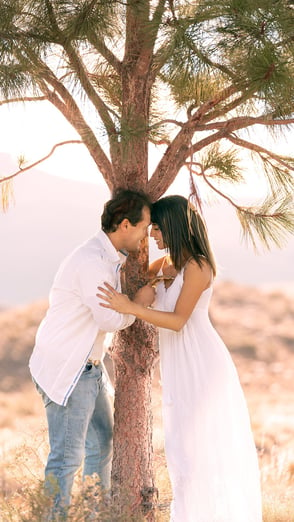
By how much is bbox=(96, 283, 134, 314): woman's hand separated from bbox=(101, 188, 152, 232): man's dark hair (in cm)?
25

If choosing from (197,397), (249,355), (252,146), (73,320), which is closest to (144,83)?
(252,146)

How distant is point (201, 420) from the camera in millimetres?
2545

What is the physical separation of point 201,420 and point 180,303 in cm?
42

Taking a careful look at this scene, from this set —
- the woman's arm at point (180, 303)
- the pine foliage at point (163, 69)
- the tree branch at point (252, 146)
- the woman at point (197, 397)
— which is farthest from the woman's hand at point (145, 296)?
the tree branch at point (252, 146)

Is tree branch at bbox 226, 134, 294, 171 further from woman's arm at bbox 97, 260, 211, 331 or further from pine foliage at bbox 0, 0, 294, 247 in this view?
woman's arm at bbox 97, 260, 211, 331

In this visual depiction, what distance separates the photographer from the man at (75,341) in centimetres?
235

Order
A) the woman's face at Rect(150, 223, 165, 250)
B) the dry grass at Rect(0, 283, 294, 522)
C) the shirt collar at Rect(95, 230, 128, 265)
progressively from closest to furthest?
the shirt collar at Rect(95, 230, 128, 265)
the woman's face at Rect(150, 223, 165, 250)
the dry grass at Rect(0, 283, 294, 522)

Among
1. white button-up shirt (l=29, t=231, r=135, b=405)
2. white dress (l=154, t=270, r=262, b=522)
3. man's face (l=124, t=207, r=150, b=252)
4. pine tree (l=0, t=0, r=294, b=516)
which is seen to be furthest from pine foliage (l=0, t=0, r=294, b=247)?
white dress (l=154, t=270, r=262, b=522)

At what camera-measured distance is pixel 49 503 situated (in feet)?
Result: 7.23

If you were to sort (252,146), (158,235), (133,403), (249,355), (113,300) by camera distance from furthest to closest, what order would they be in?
(249,355), (252,146), (133,403), (158,235), (113,300)

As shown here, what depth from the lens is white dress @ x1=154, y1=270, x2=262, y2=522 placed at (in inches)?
100

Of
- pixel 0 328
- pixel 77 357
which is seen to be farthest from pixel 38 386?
pixel 0 328

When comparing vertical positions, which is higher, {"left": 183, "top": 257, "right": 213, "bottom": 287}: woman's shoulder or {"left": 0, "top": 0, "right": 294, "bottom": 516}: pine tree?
{"left": 0, "top": 0, "right": 294, "bottom": 516}: pine tree

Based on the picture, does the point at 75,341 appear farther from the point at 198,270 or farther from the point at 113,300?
the point at 198,270
